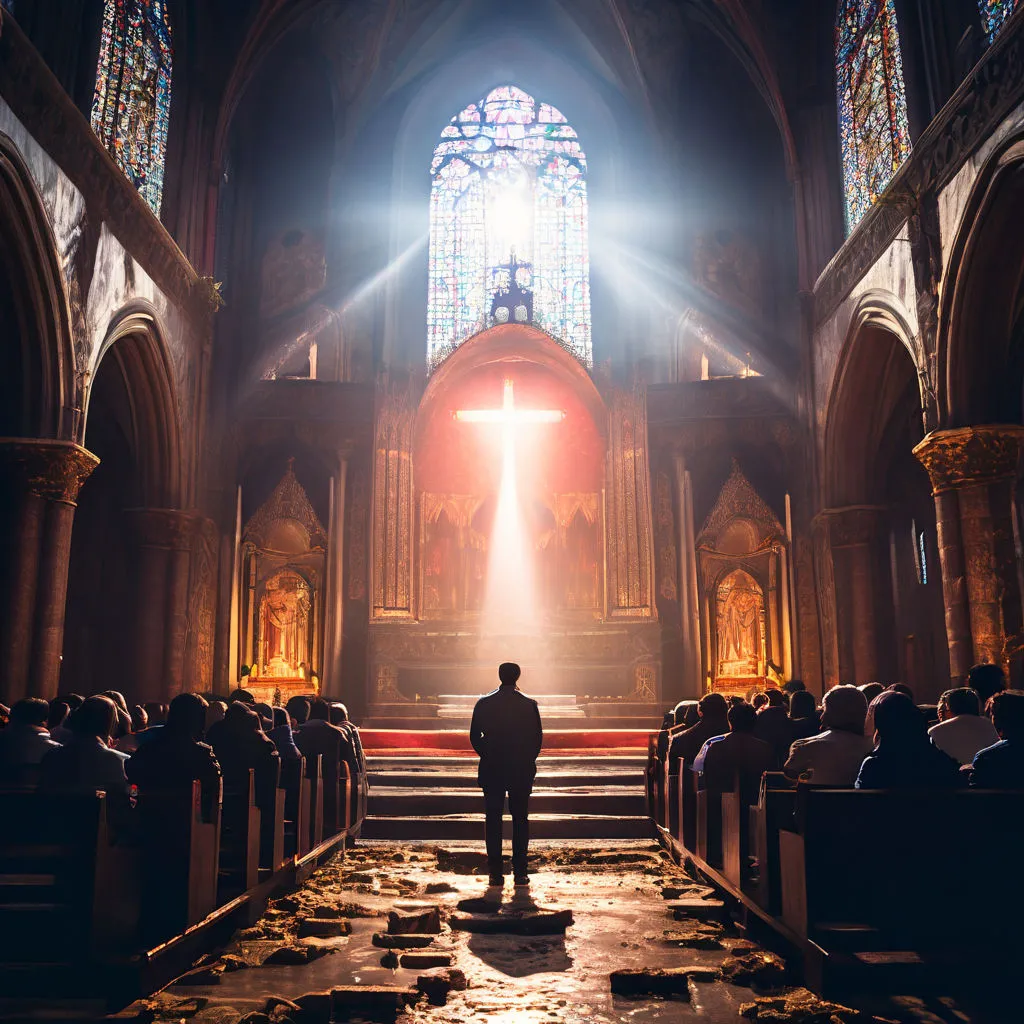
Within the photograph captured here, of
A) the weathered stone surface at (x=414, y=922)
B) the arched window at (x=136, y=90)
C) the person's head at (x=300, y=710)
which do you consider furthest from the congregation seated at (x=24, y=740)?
the arched window at (x=136, y=90)

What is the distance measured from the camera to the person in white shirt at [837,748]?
538cm

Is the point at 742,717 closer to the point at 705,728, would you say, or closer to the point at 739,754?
the point at 739,754

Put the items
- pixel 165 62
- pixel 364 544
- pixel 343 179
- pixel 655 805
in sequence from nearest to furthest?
pixel 655 805, pixel 165 62, pixel 364 544, pixel 343 179

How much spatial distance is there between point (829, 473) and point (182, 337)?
33.3ft

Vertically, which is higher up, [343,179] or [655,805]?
[343,179]

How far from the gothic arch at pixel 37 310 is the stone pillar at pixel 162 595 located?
4.36 meters

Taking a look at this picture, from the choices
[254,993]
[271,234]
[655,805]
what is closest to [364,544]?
[271,234]

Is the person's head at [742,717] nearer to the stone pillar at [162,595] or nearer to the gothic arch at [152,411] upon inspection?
the gothic arch at [152,411]

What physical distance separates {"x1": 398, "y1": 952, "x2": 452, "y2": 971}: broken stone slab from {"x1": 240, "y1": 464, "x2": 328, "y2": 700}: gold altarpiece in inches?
522

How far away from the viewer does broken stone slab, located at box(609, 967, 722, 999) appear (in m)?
4.29

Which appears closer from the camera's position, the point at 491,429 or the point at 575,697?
the point at 575,697

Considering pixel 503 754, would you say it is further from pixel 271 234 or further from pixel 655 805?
pixel 271 234

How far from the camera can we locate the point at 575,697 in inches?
662

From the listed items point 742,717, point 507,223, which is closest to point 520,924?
point 742,717
